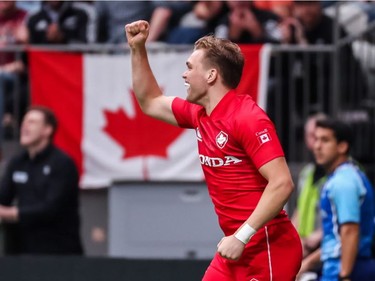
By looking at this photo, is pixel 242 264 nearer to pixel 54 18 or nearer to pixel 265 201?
pixel 265 201

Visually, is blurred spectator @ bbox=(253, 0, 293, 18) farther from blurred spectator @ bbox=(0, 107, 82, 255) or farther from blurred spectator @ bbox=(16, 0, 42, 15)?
blurred spectator @ bbox=(0, 107, 82, 255)

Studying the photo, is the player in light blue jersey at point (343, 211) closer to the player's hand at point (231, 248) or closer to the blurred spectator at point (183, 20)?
the player's hand at point (231, 248)

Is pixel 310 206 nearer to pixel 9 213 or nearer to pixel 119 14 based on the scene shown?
pixel 9 213

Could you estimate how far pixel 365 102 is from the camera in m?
11.1

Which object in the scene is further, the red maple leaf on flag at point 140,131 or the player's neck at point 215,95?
the red maple leaf on flag at point 140,131

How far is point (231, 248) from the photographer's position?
5.66 m

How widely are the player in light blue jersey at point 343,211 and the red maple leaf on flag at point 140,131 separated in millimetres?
2868

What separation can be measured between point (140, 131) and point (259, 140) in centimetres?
483

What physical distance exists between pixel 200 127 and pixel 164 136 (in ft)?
14.2

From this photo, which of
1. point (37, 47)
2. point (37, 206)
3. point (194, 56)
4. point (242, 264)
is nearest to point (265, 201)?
point (242, 264)

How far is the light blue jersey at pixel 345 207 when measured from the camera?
7359 mm

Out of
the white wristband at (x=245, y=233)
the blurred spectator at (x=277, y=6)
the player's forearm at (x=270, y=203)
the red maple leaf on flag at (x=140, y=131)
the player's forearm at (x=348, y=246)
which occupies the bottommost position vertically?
the player's forearm at (x=348, y=246)

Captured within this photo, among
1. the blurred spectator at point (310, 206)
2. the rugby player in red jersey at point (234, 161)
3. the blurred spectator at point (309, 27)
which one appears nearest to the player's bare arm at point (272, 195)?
the rugby player in red jersey at point (234, 161)

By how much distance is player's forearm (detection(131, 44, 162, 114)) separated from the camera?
6516 mm
